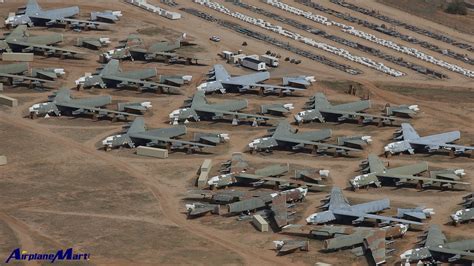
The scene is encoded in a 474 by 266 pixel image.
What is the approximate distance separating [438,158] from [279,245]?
145ft

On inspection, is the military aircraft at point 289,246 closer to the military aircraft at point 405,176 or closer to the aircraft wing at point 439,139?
the military aircraft at point 405,176

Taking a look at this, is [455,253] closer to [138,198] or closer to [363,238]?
[363,238]

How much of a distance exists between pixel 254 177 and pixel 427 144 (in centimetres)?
3097

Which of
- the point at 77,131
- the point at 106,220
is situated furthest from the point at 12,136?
the point at 106,220

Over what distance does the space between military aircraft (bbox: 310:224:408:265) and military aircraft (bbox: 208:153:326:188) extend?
15992 millimetres

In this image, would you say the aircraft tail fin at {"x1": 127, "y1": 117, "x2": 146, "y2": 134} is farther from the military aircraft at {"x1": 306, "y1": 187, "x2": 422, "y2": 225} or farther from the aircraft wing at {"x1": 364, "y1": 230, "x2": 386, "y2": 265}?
the aircraft wing at {"x1": 364, "y1": 230, "x2": 386, "y2": 265}

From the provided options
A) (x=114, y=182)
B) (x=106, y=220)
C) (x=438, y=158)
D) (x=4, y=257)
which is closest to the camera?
(x=4, y=257)

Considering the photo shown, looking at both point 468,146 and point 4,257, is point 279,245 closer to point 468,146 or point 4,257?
point 4,257

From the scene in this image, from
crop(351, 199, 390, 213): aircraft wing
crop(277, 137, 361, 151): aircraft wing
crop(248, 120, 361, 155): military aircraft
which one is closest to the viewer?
crop(351, 199, 390, 213): aircraft wing

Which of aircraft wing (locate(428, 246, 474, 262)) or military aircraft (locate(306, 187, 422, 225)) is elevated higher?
aircraft wing (locate(428, 246, 474, 262))

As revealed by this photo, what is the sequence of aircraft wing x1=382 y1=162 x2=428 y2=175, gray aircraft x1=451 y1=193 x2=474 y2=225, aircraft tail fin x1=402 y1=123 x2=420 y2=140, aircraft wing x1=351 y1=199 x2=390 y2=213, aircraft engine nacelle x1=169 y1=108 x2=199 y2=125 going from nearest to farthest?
gray aircraft x1=451 y1=193 x2=474 y2=225 → aircraft wing x1=351 y1=199 x2=390 y2=213 → aircraft wing x1=382 y1=162 x2=428 y2=175 → aircraft tail fin x1=402 y1=123 x2=420 y2=140 → aircraft engine nacelle x1=169 y1=108 x2=199 y2=125

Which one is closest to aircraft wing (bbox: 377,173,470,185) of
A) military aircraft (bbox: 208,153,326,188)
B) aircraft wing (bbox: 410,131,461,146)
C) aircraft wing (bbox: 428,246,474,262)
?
military aircraft (bbox: 208,153,326,188)

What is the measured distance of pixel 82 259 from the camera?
148125 millimetres

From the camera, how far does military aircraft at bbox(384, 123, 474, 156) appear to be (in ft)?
611
